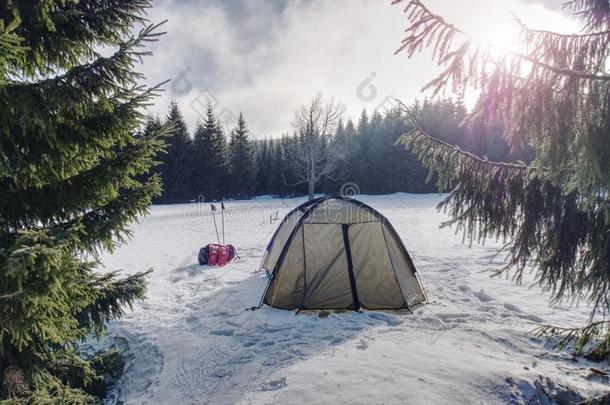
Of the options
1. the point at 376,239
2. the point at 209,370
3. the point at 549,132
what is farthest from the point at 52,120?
the point at 376,239

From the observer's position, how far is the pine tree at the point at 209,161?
3862 centimetres

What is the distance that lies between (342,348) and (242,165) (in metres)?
37.9

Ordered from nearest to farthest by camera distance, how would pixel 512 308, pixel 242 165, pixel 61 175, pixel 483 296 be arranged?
pixel 61 175, pixel 512 308, pixel 483 296, pixel 242 165

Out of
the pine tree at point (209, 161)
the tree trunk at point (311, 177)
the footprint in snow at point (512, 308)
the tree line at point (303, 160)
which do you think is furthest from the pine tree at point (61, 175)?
the pine tree at point (209, 161)

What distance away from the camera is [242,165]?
40938 millimetres

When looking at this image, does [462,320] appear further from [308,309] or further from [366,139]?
[366,139]

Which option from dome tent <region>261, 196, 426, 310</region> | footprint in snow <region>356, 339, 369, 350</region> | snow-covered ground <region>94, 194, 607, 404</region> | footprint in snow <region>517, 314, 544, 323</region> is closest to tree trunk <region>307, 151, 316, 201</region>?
snow-covered ground <region>94, 194, 607, 404</region>

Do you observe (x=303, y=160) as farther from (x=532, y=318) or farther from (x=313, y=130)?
(x=532, y=318)

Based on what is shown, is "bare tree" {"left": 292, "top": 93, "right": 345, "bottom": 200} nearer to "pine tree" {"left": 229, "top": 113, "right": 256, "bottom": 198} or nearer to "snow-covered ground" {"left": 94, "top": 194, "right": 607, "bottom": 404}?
"pine tree" {"left": 229, "top": 113, "right": 256, "bottom": 198}

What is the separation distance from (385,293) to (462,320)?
1.37m

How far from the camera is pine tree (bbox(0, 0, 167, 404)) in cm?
250

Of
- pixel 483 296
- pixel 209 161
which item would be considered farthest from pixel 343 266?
pixel 209 161

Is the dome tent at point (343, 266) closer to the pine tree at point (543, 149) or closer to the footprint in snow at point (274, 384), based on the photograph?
the footprint in snow at point (274, 384)

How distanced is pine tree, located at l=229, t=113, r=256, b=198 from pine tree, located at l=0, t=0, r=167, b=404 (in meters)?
37.6
